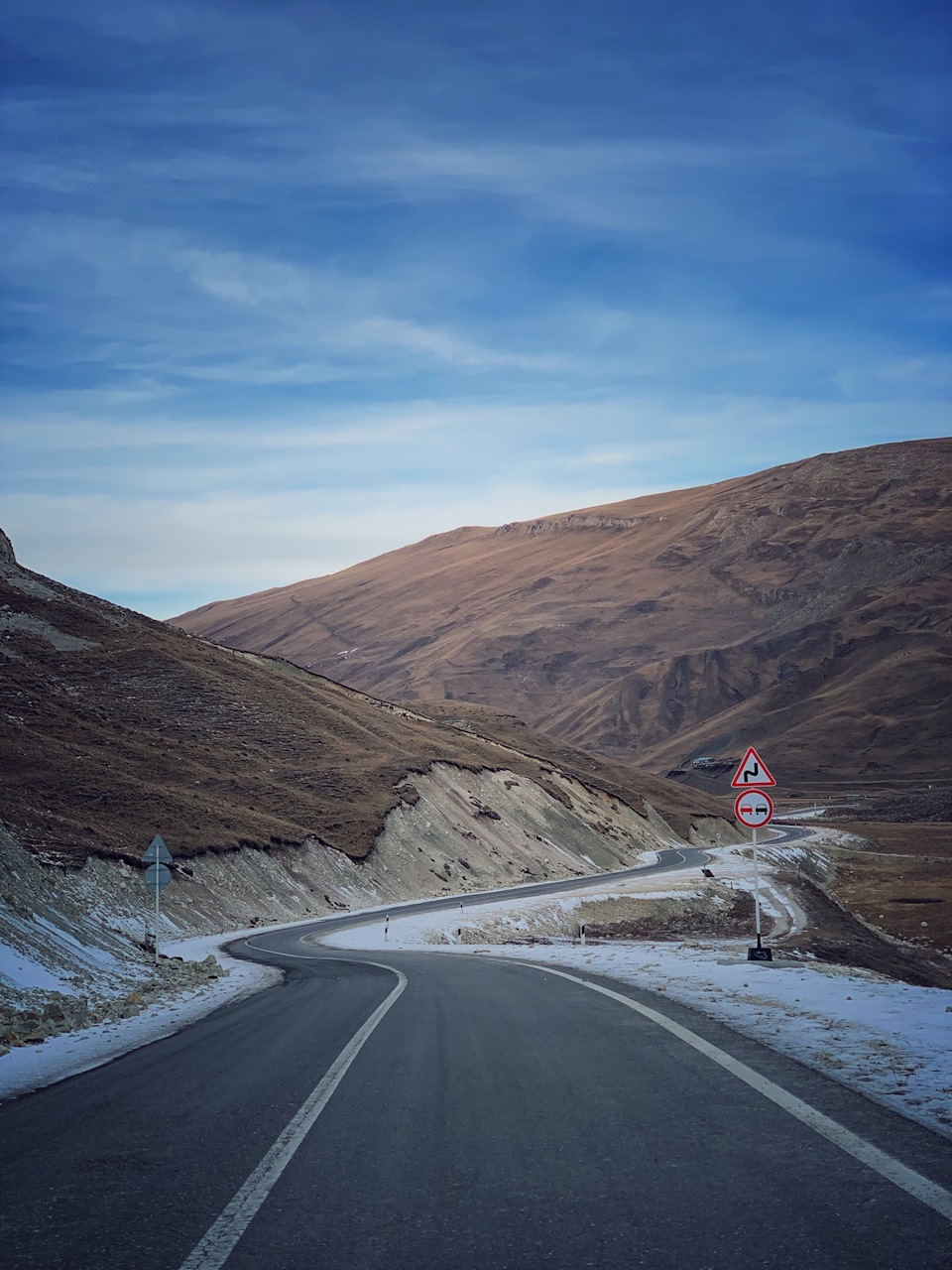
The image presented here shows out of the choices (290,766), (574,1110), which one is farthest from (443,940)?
(290,766)

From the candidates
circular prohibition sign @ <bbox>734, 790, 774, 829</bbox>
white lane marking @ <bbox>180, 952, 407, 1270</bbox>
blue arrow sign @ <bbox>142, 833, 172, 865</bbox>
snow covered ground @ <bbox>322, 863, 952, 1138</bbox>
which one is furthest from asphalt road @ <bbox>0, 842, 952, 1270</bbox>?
blue arrow sign @ <bbox>142, 833, 172, 865</bbox>

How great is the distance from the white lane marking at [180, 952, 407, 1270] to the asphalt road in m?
0.02

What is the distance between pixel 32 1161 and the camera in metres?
6.56

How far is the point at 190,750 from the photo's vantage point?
7031 cm

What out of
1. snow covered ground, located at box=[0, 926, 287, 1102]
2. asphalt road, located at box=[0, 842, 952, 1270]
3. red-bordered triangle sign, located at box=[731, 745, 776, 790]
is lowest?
snow covered ground, located at box=[0, 926, 287, 1102]

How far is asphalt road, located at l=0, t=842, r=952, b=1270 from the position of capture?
491 centimetres

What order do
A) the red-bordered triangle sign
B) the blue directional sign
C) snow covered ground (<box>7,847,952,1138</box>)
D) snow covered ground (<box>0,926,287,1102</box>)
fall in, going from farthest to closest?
the blue directional sign
the red-bordered triangle sign
snow covered ground (<box>0,926,287,1102</box>)
snow covered ground (<box>7,847,952,1138</box>)

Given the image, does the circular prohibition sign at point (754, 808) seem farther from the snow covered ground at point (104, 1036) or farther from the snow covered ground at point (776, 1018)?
the snow covered ground at point (104, 1036)

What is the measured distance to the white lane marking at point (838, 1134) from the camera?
5.27 meters

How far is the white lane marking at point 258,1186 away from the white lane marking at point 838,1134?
324 centimetres

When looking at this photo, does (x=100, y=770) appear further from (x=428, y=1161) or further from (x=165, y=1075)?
(x=428, y=1161)

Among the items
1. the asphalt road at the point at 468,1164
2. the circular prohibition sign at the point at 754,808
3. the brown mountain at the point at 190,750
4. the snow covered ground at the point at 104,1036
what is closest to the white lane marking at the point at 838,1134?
the asphalt road at the point at 468,1164

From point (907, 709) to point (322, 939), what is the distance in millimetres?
169883

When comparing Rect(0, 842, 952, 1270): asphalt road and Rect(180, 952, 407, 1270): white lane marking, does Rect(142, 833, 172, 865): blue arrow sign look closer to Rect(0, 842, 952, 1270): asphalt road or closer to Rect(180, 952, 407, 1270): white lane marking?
Rect(0, 842, 952, 1270): asphalt road
